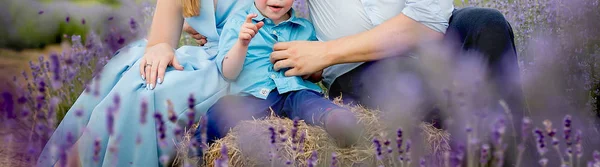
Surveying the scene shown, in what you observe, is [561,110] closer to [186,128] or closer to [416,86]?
[416,86]

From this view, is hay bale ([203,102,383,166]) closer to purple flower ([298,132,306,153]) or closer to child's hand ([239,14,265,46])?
purple flower ([298,132,306,153])

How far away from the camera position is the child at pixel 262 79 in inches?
98.6

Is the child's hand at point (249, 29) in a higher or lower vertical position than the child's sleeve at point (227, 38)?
higher

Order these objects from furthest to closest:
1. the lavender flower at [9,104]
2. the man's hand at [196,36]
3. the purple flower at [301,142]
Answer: the man's hand at [196,36] < the lavender flower at [9,104] < the purple flower at [301,142]

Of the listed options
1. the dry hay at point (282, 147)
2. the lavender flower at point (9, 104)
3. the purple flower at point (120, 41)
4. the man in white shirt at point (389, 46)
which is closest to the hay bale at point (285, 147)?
the dry hay at point (282, 147)

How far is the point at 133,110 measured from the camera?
8.39 ft

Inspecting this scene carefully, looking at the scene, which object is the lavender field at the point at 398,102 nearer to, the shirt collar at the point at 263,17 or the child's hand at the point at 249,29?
the child's hand at the point at 249,29

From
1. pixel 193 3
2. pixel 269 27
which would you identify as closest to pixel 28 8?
pixel 193 3

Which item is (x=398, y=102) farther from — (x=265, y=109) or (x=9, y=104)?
(x=9, y=104)

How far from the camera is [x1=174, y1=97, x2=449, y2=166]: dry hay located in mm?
2363

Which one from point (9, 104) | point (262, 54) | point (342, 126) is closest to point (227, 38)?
point (262, 54)

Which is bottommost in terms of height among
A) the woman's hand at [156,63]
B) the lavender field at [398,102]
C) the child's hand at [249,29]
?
the lavender field at [398,102]

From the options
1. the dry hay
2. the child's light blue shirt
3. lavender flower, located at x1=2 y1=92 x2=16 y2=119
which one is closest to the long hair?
the child's light blue shirt

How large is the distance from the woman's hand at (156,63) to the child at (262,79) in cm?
16
